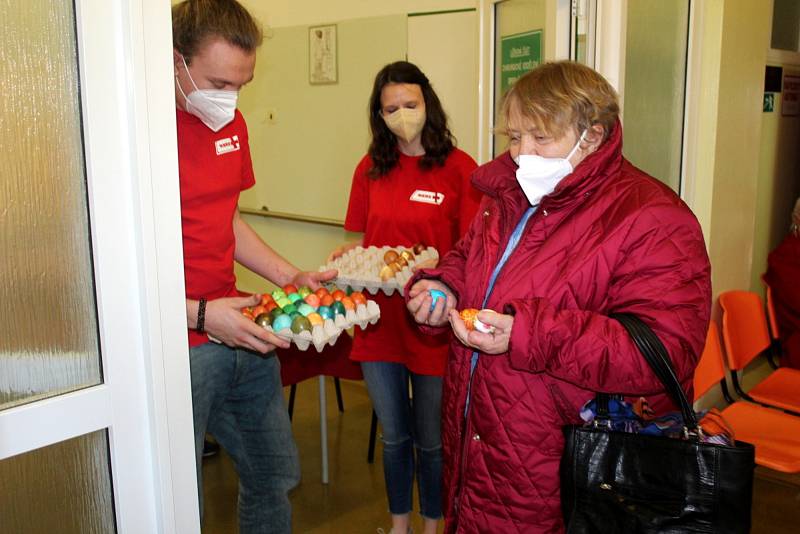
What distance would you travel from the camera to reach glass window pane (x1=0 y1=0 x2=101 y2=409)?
1.05 m

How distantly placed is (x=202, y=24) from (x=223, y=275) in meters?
0.59

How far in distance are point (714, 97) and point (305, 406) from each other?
8.90ft

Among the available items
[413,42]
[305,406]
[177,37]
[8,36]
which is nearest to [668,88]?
[413,42]

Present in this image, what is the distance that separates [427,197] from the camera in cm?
243

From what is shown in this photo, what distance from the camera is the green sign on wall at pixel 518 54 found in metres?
2.51

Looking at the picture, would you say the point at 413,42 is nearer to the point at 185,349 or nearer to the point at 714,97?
the point at 714,97

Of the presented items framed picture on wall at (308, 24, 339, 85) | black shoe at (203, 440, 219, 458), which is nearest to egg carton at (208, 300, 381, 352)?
black shoe at (203, 440, 219, 458)

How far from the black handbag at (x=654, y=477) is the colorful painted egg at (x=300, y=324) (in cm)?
69

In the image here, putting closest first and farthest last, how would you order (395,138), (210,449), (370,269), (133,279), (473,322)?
(133,279)
(473,322)
(370,269)
(395,138)
(210,449)

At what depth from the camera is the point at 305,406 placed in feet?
13.8

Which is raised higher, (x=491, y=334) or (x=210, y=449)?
(x=491, y=334)

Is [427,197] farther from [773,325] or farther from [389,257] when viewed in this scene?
[773,325]

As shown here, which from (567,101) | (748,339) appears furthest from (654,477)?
(748,339)

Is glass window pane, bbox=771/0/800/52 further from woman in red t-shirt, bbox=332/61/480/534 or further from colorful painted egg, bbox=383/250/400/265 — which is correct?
colorful painted egg, bbox=383/250/400/265
